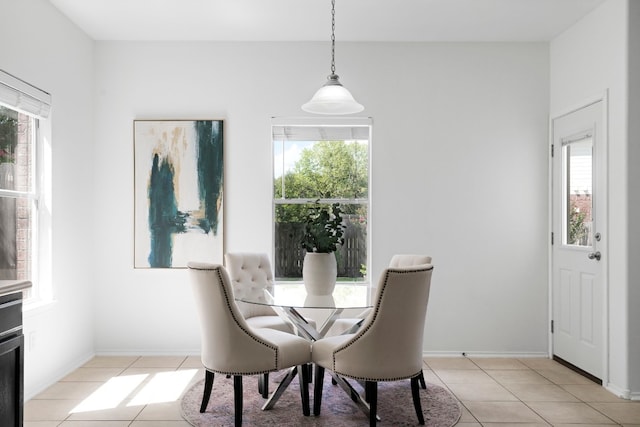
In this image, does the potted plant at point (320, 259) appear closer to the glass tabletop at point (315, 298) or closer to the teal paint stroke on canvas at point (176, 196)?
the glass tabletop at point (315, 298)

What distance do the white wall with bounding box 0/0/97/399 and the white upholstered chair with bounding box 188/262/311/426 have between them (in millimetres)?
1431

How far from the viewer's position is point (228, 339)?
9.43 feet

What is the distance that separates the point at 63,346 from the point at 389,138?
3219mm

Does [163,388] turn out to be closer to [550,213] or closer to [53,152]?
[53,152]

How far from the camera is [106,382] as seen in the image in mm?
3857

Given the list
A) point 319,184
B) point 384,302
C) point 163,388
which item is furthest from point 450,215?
point 163,388

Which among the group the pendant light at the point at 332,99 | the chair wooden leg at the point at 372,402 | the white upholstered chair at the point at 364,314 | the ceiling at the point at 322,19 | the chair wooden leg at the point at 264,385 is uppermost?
the ceiling at the point at 322,19

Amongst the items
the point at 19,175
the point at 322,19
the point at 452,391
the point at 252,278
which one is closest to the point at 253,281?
→ the point at 252,278

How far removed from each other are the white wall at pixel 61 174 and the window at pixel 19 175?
0.10 m

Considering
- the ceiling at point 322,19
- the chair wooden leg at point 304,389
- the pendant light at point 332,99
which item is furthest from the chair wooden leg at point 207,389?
the ceiling at point 322,19

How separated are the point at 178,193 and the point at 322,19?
1.95 meters

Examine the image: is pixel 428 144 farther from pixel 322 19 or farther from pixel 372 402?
pixel 372 402

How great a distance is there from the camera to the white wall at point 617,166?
3.56 metres

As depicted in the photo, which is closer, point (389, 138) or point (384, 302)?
point (384, 302)
